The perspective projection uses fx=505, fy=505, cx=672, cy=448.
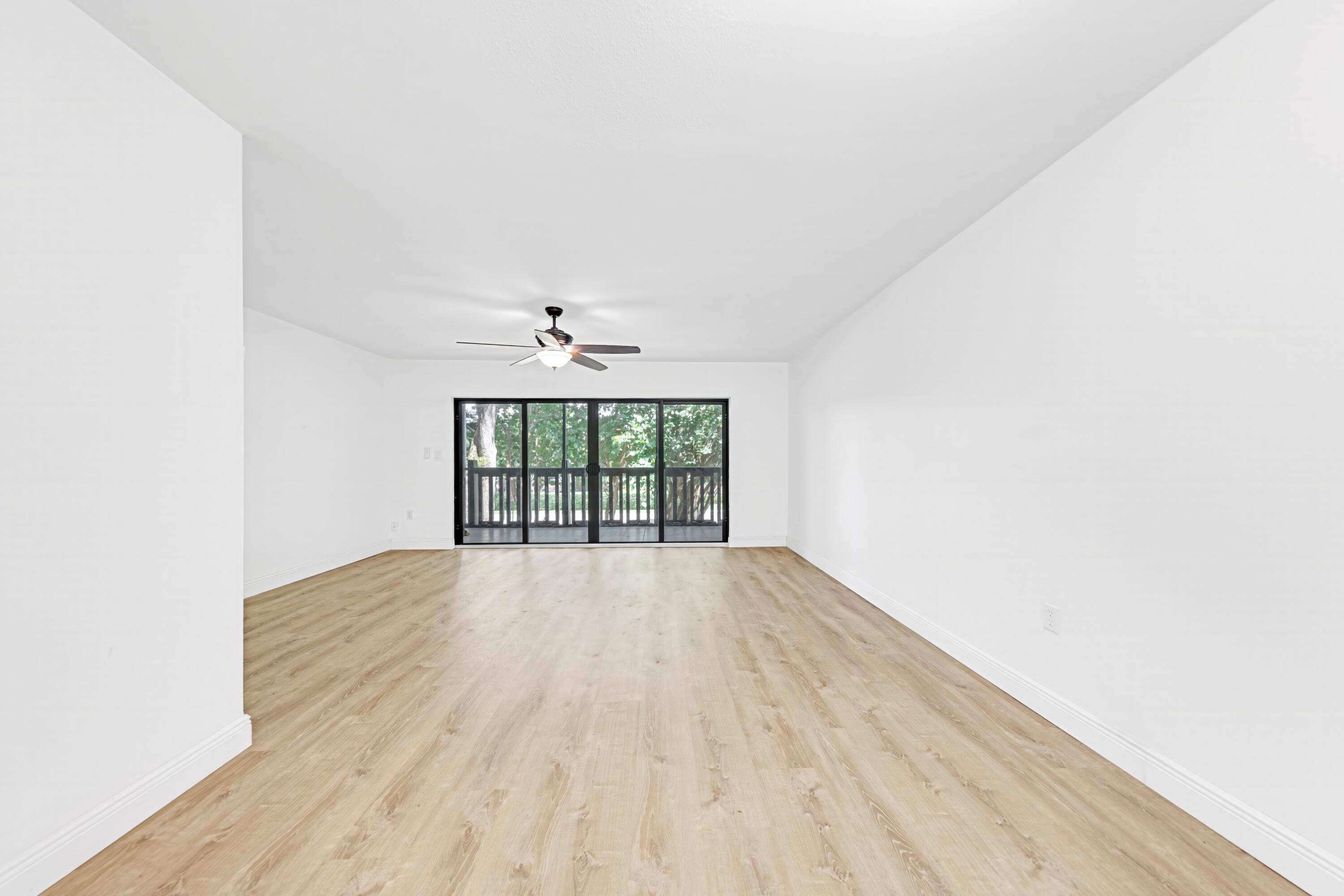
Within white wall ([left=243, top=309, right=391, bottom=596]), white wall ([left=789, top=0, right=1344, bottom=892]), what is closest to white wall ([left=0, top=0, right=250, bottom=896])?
white wall ([left=243, top=309, right=391, bottom=596])

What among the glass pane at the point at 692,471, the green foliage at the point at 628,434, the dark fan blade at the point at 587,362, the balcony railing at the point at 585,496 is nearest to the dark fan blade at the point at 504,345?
the dark fan blade at the point at 587,362

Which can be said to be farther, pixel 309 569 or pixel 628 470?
pixel 628 470

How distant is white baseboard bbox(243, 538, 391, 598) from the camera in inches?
167

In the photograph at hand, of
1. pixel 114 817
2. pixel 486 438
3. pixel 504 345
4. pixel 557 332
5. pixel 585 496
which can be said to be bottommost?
pixel 114 817

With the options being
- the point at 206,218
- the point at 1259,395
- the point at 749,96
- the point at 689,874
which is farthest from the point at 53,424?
the point at 1259,395

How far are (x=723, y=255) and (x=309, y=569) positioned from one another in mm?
4853

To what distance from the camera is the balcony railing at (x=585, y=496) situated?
6.64 m

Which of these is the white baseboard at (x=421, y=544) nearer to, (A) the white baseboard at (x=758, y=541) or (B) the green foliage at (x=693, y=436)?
(B) the green foliage at (x=693, y=436)

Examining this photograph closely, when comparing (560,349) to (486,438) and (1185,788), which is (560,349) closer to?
(486,438)

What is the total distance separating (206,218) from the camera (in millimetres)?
1794

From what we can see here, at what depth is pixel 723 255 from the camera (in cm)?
310

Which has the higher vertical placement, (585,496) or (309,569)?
(585,496)

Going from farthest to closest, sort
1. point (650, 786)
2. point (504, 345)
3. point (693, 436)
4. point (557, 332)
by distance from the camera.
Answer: point (693, 436)
point (504, 345)
point (557, 332)
point (650, 786)

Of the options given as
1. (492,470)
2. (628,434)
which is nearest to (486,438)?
(492,470)
